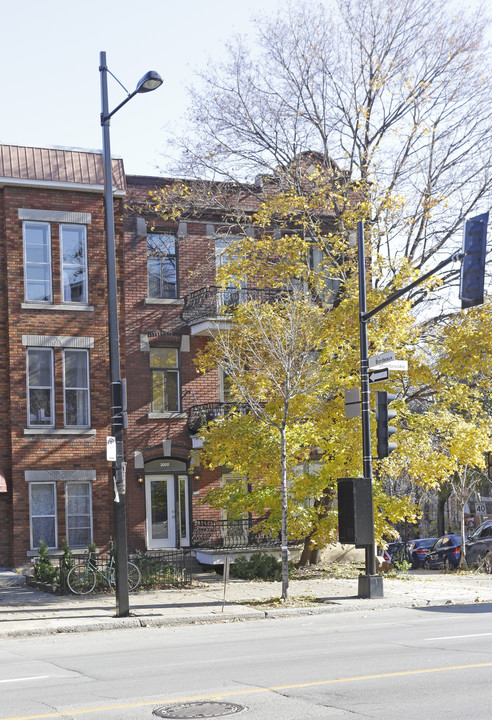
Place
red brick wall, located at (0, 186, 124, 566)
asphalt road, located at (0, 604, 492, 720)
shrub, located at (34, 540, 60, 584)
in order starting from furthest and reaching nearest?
1. red brick wall, located at (0, 186, 124, 566)
2. shrub, located at (34, 540, 60, 584)
3. asphalt road, located at (0, 604, 492, 720)

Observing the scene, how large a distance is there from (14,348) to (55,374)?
1393 mm

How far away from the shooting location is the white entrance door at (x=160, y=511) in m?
27.3

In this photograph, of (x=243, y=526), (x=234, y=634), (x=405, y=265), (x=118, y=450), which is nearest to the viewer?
(x=234, y=634)

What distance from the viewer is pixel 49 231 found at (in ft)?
85.6

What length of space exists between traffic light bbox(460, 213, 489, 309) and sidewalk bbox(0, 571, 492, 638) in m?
7.26

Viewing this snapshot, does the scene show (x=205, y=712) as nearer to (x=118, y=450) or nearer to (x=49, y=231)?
(x=118, y=450)

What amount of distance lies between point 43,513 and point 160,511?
3742 mm

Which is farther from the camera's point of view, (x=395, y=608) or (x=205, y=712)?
(x=395, y=608)

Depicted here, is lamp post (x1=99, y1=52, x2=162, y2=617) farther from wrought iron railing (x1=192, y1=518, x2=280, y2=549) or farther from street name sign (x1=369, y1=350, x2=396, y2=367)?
wrought iron railing (x1=192, y1=518, x2=280, y2=549)

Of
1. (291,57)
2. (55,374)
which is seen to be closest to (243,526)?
(55,374)

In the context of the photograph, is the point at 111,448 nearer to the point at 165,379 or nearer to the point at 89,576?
the point at 89,576

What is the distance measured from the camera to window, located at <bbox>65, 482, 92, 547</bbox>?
25797 millimetres

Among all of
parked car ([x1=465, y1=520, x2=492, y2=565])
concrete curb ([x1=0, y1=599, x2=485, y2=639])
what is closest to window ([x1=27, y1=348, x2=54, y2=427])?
concrete curb ([x1=0, y1=599, x2=485, y2=639])

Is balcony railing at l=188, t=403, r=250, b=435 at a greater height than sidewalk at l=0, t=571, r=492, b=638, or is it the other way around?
balcony railing at l=188, t=403, r=250, b=435
